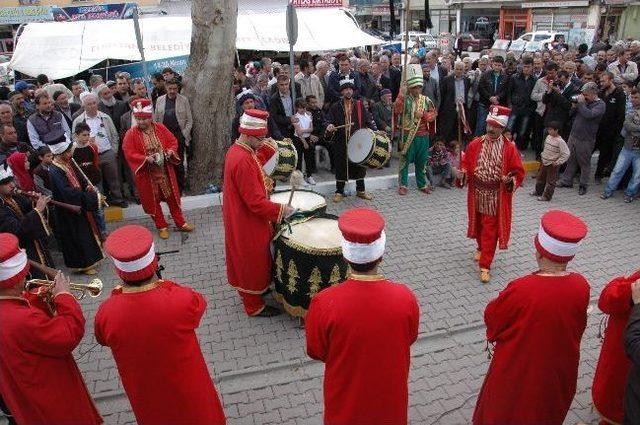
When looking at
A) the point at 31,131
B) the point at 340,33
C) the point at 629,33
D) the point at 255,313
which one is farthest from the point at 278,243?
the point at 629,33

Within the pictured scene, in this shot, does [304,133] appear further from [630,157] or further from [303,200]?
[630,157]

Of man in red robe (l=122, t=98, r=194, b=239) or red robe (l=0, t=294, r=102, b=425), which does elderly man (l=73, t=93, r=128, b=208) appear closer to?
man in red robe (l=122, t=98, r=194, b=239)

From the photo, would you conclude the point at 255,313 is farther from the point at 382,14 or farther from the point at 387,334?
the point at 382,14

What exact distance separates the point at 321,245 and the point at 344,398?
6.96 ft

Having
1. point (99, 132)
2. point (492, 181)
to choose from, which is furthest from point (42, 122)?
point (492, 181)

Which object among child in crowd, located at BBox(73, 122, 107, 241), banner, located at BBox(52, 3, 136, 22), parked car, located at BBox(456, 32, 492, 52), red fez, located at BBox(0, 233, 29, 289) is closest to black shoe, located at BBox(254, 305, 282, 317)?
red fez, located at BBox(0, 233, 29, 289)

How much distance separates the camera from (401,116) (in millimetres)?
8477

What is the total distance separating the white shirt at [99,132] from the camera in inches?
305

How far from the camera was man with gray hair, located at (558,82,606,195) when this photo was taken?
8336mm

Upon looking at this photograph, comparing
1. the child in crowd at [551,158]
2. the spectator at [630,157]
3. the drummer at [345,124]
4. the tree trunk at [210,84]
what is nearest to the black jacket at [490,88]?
the child in crowd at [551,158]

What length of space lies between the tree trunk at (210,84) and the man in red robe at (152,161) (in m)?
1.35

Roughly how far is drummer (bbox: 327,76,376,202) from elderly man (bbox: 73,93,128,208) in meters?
3.47

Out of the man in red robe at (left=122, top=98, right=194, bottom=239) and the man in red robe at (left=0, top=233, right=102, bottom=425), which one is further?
the man in red robe at (left=122, top=98, right=194, bottom=239)

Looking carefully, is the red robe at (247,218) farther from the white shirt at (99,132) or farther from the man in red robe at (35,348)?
the white shirt at (99,132)
